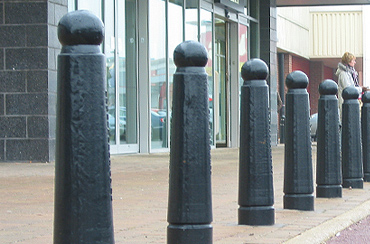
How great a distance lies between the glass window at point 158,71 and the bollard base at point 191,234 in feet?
39.0

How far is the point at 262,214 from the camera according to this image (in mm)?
4871

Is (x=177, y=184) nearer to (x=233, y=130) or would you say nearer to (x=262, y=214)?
(x=262, y=214)

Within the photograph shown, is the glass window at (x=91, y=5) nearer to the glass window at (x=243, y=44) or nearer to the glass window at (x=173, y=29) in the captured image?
the glass window at (x=173, y=29)

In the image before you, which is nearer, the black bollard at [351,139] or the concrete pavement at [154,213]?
the concrete pavement at [154,213]

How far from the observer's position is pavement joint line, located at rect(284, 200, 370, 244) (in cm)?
440

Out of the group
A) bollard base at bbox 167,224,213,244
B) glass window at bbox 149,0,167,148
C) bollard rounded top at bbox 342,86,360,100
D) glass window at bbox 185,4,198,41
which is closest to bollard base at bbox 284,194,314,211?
bollard base at bbox 167,224,213,244

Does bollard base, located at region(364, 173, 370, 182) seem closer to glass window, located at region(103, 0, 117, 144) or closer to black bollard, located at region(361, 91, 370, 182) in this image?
black bollard, located at region(361, 91, 370, 182)

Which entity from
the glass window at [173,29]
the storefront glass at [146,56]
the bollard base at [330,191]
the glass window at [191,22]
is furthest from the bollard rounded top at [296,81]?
the glass window at [191,22]

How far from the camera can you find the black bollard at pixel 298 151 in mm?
5656

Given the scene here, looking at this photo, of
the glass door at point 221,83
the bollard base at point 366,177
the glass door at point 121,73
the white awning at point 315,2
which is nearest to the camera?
the bollard base at point 366,177

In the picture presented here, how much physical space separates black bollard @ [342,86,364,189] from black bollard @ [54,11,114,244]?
4988 millimetres

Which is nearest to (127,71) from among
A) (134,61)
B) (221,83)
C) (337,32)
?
(134,61)

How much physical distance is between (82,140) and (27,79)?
9441 millimetres

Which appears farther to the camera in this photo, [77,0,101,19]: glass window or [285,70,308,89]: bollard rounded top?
[77,0,101,19]: glass window
